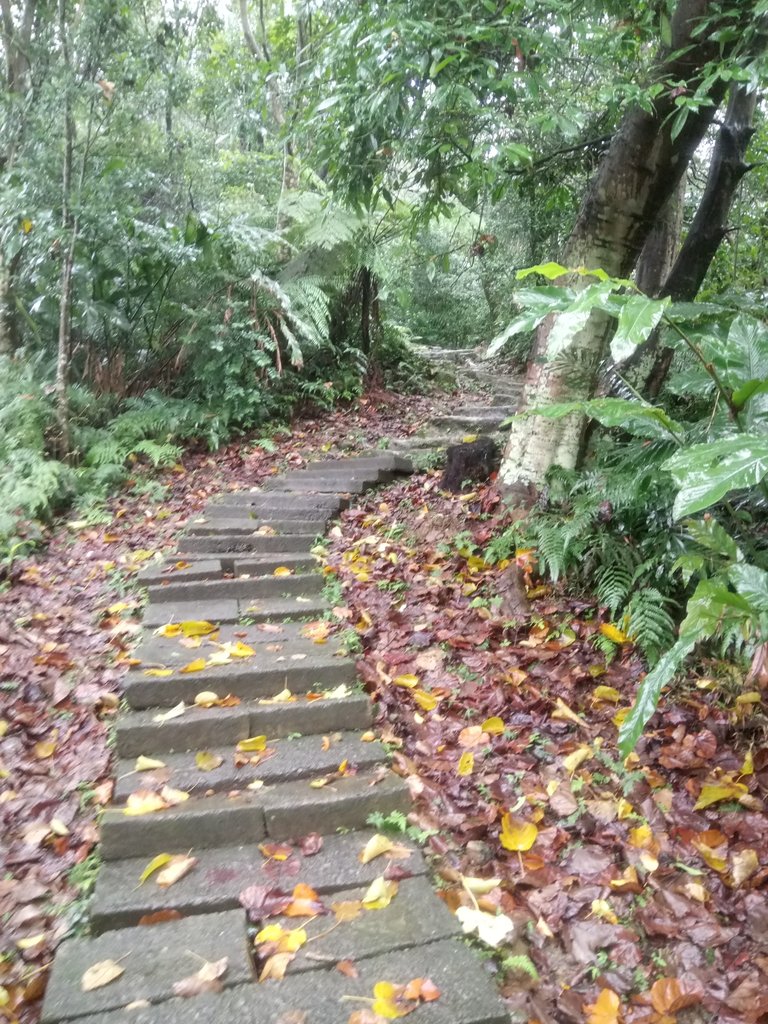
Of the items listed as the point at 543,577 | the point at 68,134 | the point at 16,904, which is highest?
the point at 68,134

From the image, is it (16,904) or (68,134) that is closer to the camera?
(16,904)

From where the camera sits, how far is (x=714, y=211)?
16.8ft

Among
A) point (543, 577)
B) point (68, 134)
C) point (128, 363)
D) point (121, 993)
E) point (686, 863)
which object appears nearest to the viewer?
point (121, 993)

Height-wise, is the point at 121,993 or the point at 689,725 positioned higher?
the point at 689,725

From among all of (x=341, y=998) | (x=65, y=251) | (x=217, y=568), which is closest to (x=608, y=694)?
(x=341, y=998)

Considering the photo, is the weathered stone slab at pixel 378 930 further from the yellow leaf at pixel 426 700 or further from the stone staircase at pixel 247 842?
the yellow leaf at pixel 426 700

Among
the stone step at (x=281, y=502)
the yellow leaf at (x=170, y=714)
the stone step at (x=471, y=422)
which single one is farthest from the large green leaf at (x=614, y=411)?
the stone step at (x=471, y=422)

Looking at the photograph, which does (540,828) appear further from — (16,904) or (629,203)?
(629,203)

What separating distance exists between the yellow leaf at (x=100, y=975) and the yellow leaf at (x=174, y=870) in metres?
0.31

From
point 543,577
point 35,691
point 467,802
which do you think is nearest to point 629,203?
point 543,577

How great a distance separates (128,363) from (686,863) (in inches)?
274

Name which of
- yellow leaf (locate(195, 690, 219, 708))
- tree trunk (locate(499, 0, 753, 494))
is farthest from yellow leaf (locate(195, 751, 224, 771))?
tree trunk (locate(499, 0, 753, 494))

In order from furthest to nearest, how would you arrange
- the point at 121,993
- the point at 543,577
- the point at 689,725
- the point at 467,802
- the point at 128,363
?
the point at 128,363 → the point at 543,577 → the point at 689,725 → the point at 467,802 → the point at 121,993

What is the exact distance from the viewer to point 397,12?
10.9ft
